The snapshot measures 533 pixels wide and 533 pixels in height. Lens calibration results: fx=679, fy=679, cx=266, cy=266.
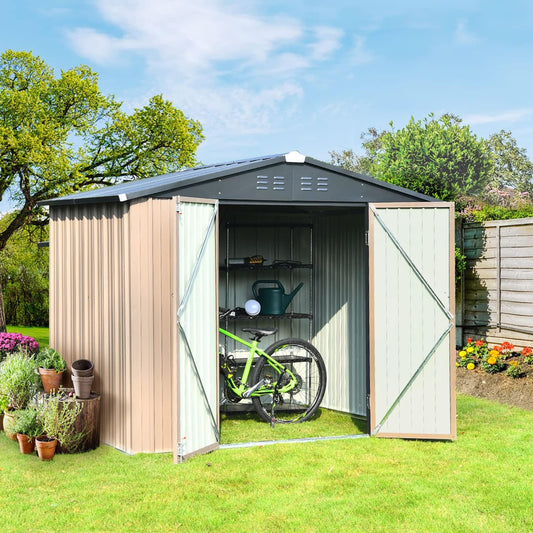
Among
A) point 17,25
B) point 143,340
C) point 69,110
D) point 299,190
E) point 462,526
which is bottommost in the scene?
point 462,526

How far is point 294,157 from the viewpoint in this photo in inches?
225

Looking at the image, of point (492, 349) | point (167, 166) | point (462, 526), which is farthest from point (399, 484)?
point (167, 166)

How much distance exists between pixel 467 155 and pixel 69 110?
1098 centimetres

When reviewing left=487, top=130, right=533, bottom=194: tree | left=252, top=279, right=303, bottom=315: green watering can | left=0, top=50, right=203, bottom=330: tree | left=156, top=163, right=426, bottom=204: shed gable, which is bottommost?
left=252, top=279, right=303, bottom=315: green watering can

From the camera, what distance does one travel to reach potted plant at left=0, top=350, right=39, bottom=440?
234 inches

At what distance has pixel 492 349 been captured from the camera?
848cm

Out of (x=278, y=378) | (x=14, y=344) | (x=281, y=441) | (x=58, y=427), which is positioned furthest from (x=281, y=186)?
(x=14, y=344)

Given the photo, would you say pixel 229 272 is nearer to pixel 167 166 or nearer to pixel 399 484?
pixel 399 484

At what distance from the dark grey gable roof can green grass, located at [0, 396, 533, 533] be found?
2.07m

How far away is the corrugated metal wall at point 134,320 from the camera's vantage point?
545 cm

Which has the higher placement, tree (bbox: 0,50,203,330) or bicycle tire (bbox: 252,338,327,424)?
tree (bbox: 0,50,203,330)

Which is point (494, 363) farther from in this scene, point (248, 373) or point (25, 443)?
point (25, 443)

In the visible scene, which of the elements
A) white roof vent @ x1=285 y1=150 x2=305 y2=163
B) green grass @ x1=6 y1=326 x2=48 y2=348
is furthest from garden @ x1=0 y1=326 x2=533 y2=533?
green grass @ x1=6 y1=326 x2=48 y2=348

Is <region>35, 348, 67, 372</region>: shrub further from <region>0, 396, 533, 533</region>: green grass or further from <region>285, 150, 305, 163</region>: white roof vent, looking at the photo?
<region>285, 150, 305, 163</region>: white roof vent
